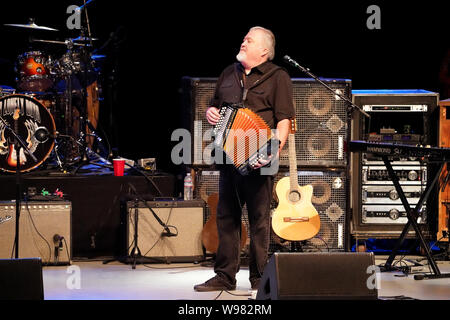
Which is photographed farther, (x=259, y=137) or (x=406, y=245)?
(x=406, y=245)

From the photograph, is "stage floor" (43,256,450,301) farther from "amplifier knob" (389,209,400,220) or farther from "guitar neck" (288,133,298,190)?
"guitar neck" (288,133,298,190)

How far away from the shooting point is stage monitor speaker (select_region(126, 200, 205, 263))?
22.4ft

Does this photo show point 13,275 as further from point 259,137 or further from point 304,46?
point 304,46

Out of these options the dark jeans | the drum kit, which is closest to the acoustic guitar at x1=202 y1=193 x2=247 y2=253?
the dark jeans

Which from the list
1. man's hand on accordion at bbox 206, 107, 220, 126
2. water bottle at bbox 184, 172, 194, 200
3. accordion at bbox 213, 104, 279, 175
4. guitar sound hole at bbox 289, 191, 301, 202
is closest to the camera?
accordion at bbox 213, 104, 279, 175

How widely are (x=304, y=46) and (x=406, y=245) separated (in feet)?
8.32

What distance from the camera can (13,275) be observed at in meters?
3.07

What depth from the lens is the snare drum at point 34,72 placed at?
8016mm

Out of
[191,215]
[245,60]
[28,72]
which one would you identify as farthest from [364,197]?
[28,72]

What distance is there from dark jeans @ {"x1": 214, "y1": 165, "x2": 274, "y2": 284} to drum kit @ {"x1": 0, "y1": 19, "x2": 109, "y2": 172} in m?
2.44

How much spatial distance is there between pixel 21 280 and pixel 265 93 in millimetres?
2873

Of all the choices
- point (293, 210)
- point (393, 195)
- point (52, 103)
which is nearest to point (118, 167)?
point (52, 103)

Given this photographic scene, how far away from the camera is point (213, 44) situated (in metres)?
8.50

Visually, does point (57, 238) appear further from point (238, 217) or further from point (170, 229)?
point (238, 217)
